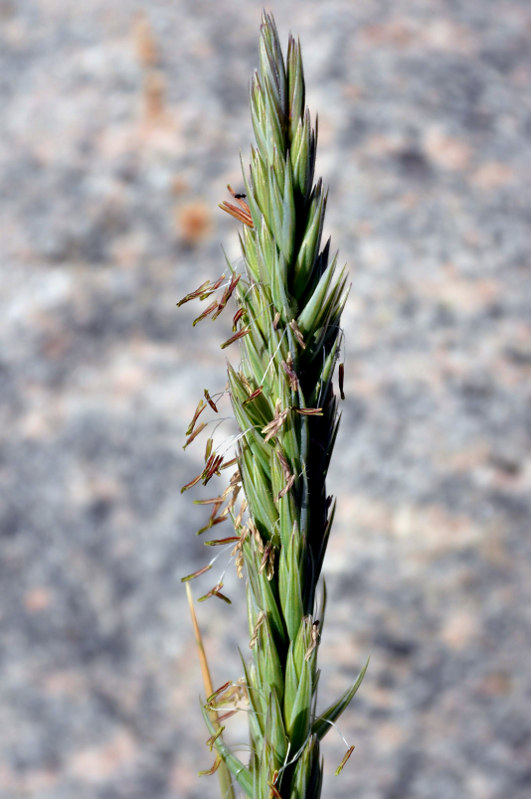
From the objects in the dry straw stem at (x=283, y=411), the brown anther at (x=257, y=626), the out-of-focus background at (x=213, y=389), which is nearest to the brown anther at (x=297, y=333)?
the dry straw stem at (x=283, y=411)

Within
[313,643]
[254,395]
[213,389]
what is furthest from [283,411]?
[213,389]

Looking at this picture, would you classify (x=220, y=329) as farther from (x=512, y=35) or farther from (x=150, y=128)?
(x=512, y=35)

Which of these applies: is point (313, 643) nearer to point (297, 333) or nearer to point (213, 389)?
point (297, 333)

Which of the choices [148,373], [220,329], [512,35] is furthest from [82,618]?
[512,35]

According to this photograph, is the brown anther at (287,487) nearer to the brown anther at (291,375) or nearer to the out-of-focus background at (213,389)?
the brown anther at (291,375)

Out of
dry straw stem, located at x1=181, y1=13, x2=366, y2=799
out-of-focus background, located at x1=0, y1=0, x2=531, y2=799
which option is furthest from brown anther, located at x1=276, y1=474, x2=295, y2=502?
out-of-focus background, located at x1=0, y1=0, x2=531, y2=799

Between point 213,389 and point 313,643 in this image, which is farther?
point 213,389

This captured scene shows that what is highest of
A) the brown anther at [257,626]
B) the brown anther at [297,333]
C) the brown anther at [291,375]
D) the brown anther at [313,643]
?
the brown anther at [297,333]
